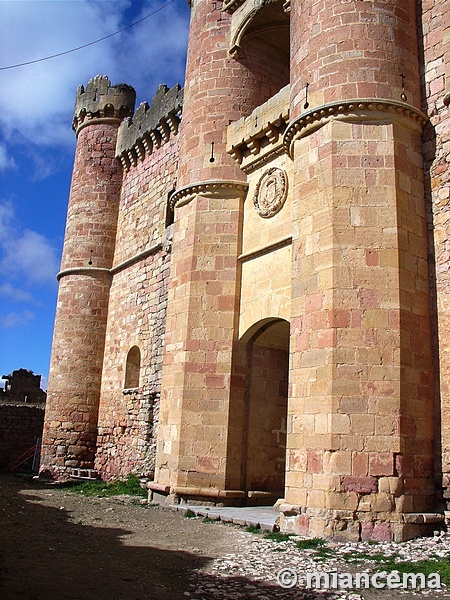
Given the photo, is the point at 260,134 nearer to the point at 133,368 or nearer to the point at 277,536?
the point at 277,536

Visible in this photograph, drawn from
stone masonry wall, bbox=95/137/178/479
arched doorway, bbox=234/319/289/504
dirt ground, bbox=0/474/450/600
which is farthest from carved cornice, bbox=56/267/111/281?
dirt ground, bbox=0/474/450/600

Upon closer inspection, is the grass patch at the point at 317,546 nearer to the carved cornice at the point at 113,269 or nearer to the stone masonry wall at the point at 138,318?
the stone masonry wall at the point at 138,318

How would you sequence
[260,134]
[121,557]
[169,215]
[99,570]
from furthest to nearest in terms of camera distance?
[169,215]
[260,134]
[121,557]
[99,570]

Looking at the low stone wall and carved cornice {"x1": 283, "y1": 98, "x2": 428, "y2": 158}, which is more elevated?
carved cornice {"x1": 283, "y1": 98, "x2": 428, "y2": 158}

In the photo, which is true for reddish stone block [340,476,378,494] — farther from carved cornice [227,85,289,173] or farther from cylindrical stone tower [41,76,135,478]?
cylindrical stone tower [41,76,135,478]

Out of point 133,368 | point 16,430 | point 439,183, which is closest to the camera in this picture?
point 439,183

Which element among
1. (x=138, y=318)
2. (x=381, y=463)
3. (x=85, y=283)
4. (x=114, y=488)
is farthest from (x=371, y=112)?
(x=85, y=283)

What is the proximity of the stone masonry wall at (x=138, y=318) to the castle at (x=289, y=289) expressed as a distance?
7 cm

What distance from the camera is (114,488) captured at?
12.7 meters

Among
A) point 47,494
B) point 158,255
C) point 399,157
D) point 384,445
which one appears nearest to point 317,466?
point 384,445

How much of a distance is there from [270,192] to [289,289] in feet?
6.32

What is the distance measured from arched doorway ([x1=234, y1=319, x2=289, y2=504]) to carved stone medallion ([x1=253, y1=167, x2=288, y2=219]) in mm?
1859

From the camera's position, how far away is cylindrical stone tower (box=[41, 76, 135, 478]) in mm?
15586

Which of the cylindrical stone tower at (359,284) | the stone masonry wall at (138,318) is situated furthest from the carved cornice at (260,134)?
the stone masonry wall at (138,318)
